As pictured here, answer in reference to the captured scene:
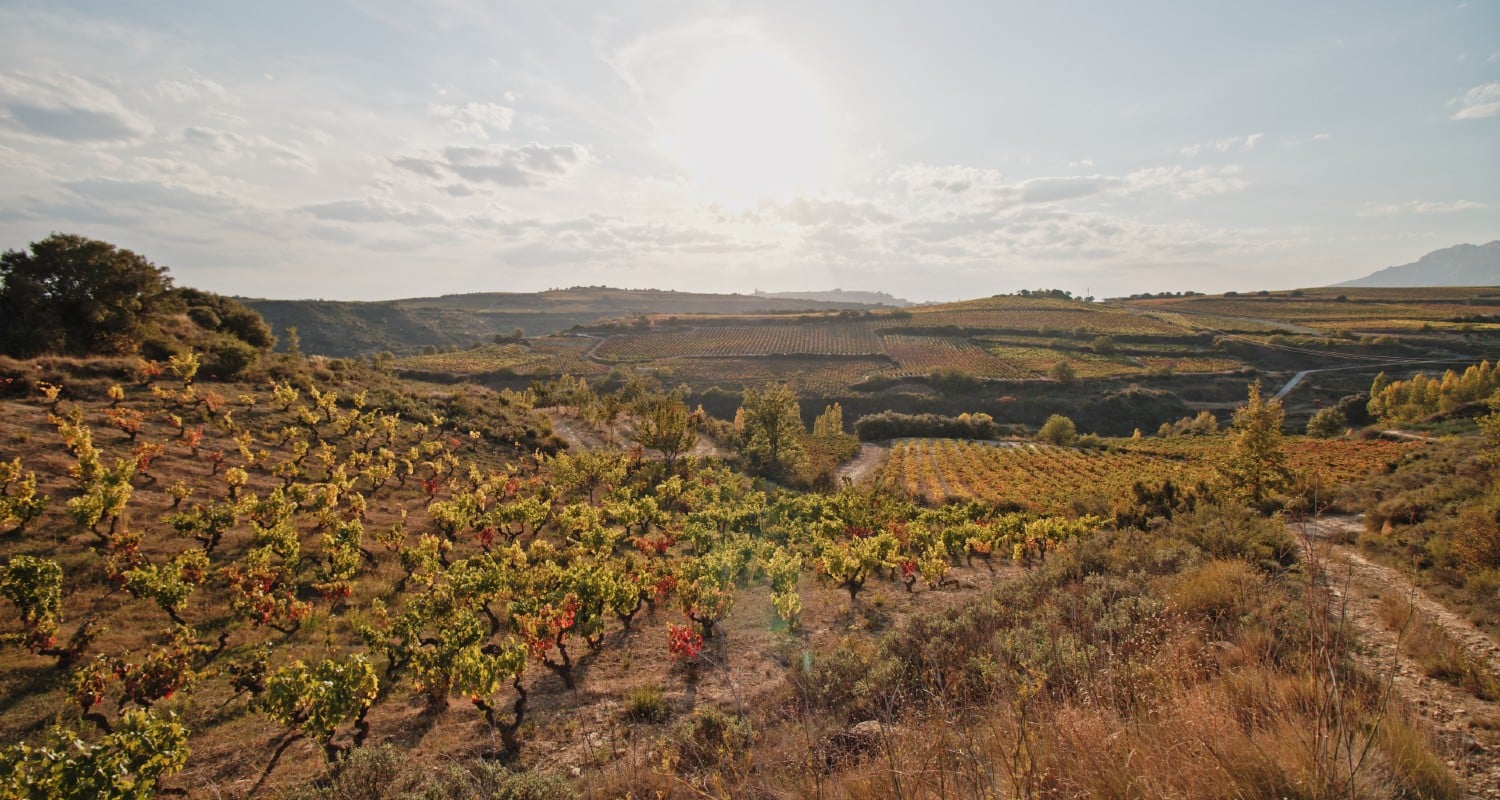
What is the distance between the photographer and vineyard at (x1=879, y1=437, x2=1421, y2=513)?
119 feet

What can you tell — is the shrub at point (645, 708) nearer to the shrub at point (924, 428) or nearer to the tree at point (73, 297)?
the tree at point (73, 297)

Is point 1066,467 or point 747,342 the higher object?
point 747,342

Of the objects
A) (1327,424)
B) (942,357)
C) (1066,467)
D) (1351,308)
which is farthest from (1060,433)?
(1351,308)

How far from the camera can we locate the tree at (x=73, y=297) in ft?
79.7

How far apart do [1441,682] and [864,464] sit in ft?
152

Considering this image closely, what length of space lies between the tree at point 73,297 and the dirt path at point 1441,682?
39.8m

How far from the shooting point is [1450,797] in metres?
3.66

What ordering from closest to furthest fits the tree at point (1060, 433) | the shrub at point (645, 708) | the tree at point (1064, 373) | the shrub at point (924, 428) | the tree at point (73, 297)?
the shrub at point (645, 708) → the tree at point (73, 297) → the tree at point (1060, 433) → the shrub at point (924, 428) → the tree at point (1064, 373)

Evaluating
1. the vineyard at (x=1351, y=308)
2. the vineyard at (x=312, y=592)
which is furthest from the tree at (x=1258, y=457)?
the vineyard at (x=1351, y=308)

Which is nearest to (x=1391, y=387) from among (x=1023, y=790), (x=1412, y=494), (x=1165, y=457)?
(x=1165, y=457)

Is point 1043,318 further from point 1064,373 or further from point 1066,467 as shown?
point 1066,467

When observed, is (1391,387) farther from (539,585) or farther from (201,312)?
(201,312)

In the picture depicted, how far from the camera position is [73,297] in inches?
1022

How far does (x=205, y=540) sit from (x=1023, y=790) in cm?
1770
